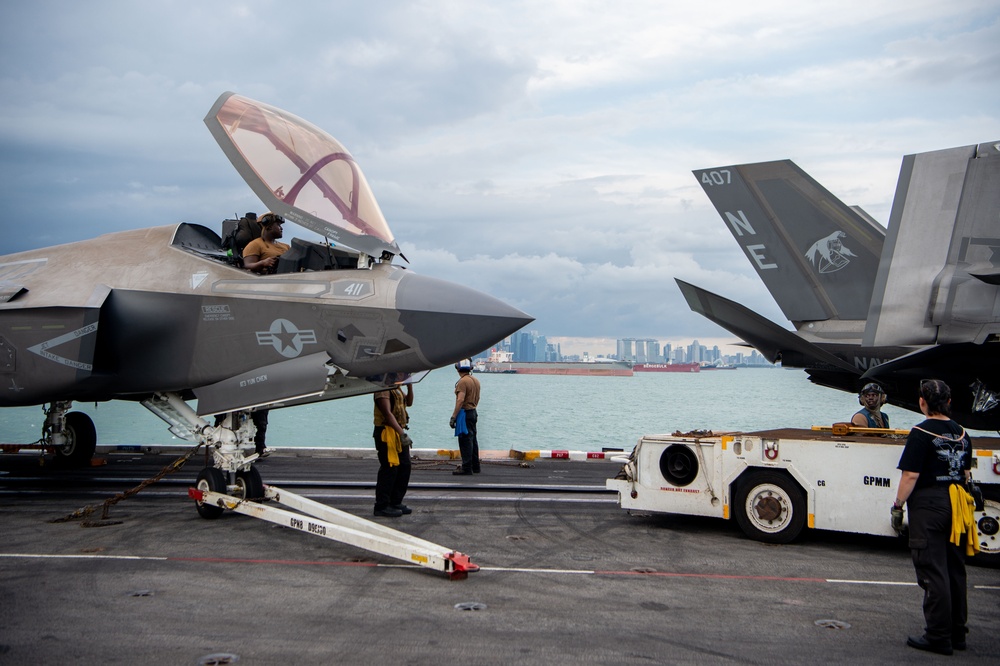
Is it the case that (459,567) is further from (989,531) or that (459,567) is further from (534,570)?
(989,531)

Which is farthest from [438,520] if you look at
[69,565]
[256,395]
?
[69,565]

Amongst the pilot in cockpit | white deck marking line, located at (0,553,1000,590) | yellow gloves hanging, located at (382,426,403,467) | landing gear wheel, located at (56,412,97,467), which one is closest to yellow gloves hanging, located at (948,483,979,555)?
A: white deck marking line, located at (0,553,1000,590)

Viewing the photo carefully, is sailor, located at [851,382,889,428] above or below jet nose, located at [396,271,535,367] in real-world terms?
below

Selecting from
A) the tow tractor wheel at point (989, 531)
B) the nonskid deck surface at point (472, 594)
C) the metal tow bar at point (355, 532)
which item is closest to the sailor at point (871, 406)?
the nonskid deck surface at point (472, 594)

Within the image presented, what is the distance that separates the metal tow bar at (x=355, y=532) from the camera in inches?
269

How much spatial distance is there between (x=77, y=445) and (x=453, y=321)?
10605mm

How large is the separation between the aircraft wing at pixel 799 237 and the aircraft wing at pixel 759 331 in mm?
1554

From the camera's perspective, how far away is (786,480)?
27.3 feet

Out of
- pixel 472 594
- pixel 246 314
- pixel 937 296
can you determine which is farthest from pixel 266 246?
pixel 937 296

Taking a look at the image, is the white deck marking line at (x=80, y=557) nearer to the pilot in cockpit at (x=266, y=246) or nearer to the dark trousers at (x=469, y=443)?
the pilot in cockpit at (x=266, y=246)

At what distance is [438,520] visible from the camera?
31.4ft

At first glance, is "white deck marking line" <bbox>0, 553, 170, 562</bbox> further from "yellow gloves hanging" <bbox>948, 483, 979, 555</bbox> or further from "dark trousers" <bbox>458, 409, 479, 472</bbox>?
"dark trousers" <bbox>458, 409, 479, 472</bbox>

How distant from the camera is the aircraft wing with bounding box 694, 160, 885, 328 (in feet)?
44.9

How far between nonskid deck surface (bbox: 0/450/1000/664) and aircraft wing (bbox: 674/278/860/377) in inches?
127
